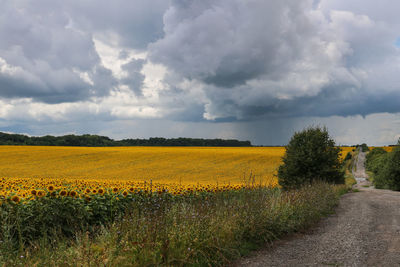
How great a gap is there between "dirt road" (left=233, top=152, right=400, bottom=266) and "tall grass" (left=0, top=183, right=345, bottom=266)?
414mm

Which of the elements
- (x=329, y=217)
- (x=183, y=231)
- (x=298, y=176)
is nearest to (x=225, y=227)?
(x=183, y=231)

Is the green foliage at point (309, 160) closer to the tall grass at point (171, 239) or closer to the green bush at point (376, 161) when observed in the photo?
the tall grass at point (171, 239)

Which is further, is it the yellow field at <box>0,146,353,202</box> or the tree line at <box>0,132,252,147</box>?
the tree line at <box>0,132,252,147</box>

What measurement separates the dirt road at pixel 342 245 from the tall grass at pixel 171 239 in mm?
414

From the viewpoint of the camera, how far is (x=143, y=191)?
29.8 ft

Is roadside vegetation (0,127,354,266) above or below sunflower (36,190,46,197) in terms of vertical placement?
below

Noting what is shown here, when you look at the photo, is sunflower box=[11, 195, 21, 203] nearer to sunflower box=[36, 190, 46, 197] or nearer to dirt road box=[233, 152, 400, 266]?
sunflower box=[36, 190, 46, 197]

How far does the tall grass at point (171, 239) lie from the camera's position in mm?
4555

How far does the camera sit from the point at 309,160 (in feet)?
60.3

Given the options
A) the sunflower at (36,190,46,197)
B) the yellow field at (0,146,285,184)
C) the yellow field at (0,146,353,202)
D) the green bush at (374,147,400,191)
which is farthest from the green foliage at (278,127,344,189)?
the sunflower at (36,190,46,197)

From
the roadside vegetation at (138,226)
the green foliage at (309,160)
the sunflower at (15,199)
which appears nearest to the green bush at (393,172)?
the green foliage at (309,160)

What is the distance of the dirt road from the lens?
5660 mm

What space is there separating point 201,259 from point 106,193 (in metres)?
4.31

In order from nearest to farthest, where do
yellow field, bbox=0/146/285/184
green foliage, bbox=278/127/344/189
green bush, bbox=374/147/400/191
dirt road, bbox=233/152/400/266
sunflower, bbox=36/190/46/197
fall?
dirt road, bbox=233/152/400/266
sunflower, bbox=36/190/46/197
green foliage, bbox=278/127/344/189
green bush, bbox=374/147/400/191
yellow field, bbox=0/146/285/184
